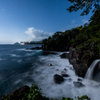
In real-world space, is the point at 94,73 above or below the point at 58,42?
below

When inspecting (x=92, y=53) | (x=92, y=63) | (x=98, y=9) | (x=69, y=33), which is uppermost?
(x=69, y=33)

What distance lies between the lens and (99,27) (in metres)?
11.6

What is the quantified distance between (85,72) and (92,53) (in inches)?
126

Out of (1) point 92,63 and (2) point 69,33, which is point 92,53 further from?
(2) point 69,33

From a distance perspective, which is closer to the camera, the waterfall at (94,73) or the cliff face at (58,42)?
the waterfall at (94,73)

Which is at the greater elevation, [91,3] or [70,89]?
[91,3]

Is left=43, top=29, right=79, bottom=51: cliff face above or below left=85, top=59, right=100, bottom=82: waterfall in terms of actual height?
above

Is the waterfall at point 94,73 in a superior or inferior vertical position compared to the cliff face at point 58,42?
inferior

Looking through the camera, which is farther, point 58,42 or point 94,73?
point 58,42

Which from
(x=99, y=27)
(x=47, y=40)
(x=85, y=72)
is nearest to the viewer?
(x=85, y=72)

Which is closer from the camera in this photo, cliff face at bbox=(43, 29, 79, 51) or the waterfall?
the waterfall

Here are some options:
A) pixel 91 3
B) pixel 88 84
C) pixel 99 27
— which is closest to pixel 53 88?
pixel 88 84

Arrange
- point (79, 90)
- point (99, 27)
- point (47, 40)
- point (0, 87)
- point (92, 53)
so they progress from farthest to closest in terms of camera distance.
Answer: point (47, 40), point (99, 27), point (92, 53), point (0, 87), point (79, 90)

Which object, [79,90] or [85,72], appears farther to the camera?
[85,72]
